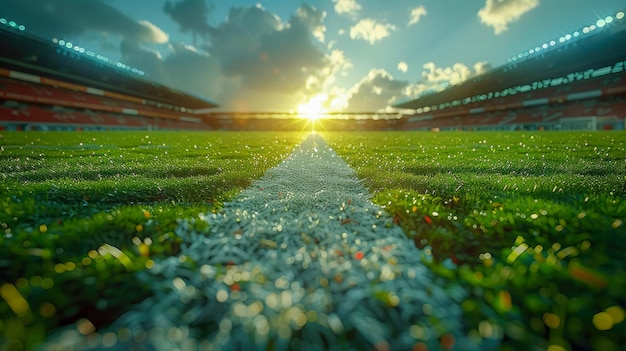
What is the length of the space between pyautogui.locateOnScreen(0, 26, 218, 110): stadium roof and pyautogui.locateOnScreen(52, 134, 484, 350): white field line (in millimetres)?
49813

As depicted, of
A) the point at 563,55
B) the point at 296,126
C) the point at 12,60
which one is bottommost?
the point at 296,126

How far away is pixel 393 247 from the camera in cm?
254

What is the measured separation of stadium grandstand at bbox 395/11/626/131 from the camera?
41.5 metres

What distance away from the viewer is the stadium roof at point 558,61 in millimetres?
38125

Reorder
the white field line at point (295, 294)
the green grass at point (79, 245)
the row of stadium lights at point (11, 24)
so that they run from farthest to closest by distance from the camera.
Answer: the row of stadium lights at point (11, 24)
the green grass at point (79, 245)
the white field line at point (295, 294)

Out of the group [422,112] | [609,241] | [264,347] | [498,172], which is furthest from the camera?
[422,112]

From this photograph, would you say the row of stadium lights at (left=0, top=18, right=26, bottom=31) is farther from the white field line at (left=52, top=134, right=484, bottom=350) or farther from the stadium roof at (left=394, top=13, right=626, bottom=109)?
the stadium roof at (left=394, top=13, right=626, bottom=109)

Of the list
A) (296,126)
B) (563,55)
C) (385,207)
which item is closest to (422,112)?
(296,126)

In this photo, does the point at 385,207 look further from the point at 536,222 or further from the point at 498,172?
the point at 498,172

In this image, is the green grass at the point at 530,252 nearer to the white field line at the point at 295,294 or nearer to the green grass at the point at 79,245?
the white field line at the point at 295,294

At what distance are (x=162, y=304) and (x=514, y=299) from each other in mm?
2085

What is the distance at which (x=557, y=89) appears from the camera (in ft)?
183

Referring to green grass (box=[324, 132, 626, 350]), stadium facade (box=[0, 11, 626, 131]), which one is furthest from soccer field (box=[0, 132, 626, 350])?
stadium facade (box=[0, 11, 626, 131])

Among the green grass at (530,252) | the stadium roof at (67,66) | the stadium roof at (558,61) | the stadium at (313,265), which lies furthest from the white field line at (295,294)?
the stadium roof at (558,61)
